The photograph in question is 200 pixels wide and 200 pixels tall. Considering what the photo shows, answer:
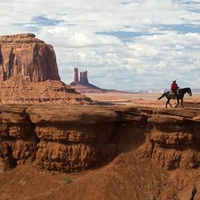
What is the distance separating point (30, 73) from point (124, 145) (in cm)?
9092

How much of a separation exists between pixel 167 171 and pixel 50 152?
5810 millimetres

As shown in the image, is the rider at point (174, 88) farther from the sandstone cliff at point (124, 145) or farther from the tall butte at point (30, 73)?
the tall butte at point (30, 73)

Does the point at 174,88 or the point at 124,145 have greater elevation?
the point at 174,88

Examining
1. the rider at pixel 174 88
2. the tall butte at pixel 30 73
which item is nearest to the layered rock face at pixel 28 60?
the tall butte at pixel 30 73

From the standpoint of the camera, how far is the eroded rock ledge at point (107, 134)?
22.5 m

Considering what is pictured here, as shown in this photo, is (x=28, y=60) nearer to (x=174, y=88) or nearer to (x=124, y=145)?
(x=174, y=88)

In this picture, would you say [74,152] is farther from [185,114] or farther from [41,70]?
[41,70]

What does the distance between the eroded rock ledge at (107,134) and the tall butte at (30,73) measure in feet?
247

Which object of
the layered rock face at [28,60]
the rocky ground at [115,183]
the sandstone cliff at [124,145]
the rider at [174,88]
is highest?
the layered rock face at [28,60]

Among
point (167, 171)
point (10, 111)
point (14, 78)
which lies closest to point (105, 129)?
point (167, 171)

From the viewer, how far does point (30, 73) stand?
113 meters

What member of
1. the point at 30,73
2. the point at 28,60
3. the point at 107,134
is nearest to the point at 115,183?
the point at 107,134

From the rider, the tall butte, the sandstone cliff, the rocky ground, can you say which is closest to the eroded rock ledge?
the sandstone cliff

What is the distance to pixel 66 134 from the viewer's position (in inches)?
921
